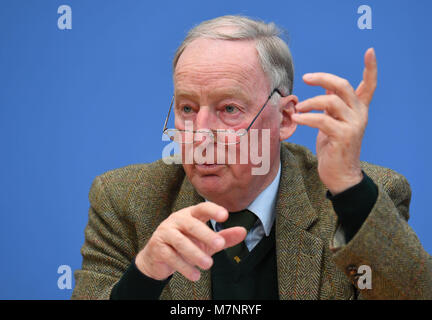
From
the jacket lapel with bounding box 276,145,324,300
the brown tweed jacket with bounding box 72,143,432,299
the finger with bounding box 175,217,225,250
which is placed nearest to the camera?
the finger with bounding box 175,217,225,250

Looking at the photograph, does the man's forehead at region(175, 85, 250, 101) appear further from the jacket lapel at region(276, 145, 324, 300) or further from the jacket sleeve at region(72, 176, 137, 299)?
the jacket sleeve at region(72, 176, 137, 299)

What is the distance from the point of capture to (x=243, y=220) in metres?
1.83

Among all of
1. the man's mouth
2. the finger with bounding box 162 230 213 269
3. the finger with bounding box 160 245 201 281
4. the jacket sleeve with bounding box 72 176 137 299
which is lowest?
the jacket sleeve with bounding box 72 176 137 299

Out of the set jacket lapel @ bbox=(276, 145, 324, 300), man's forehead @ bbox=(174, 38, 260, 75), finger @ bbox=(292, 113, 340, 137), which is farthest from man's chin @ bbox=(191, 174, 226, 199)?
finger @ bbox=(292, 113, 340, 137)

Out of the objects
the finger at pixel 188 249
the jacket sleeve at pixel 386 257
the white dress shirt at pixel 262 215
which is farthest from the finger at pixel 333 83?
the white dress shirt at pixel 262 215

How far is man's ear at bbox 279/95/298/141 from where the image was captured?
1.88 metres

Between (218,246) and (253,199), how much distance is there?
584 millimetres

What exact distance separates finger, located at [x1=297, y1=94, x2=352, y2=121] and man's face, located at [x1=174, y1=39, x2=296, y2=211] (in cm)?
38

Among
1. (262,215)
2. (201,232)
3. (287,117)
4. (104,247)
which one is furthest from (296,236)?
(104,247)

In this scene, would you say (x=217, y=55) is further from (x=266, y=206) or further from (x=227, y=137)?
(x=266, y=206)

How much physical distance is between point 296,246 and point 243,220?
Answer: 204 mm

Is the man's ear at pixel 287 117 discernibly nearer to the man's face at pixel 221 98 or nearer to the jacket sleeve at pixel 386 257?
the man's face at pixel 221 98
